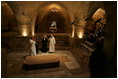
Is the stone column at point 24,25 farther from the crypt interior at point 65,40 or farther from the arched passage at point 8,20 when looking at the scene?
the arched passage at point 8,20

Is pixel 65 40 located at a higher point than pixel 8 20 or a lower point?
lower

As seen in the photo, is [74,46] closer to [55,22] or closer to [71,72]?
[71,72]

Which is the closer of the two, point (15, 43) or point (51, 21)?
point (15, 43)

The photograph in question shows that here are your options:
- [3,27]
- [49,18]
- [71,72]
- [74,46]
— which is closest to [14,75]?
[71,72]

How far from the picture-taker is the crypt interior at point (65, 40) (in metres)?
3.88

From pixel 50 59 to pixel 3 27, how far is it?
29.6ft

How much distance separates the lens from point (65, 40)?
13.1 metres

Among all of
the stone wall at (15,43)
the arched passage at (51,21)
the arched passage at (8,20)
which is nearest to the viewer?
the stone wall at (15,43)

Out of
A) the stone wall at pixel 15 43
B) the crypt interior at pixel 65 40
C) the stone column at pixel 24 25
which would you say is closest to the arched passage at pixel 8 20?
the crypt interior at pixel 65 40

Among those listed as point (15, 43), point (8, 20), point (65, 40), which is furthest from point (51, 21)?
point (15, 43)

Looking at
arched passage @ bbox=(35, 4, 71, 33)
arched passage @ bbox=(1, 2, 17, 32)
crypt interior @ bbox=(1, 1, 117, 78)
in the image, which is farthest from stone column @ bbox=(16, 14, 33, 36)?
arched passage @ bbox=(35, 4, 71, 33)

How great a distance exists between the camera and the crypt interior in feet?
12.7

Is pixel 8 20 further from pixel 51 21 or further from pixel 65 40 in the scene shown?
pixel 65 40

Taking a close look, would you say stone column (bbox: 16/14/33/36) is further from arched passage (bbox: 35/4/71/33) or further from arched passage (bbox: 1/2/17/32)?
arched passage (bbox: 35/4/71/33)
